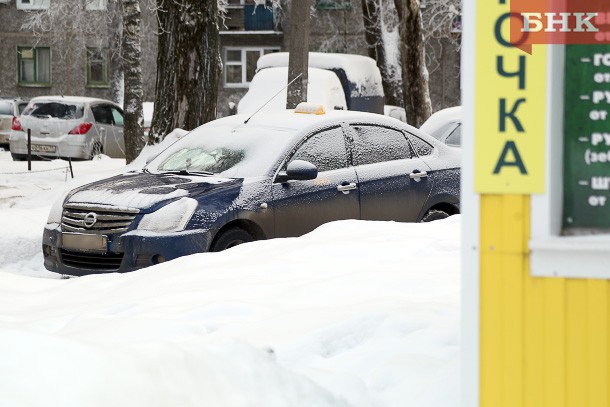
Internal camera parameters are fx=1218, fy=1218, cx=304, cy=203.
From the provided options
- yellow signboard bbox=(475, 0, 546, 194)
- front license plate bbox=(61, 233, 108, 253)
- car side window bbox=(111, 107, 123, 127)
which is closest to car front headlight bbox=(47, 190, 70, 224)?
front license plate bbox=(61, 233, 108, 253)

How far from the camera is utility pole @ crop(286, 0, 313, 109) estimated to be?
57.4ft

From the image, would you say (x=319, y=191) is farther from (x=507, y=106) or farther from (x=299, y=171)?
(x=507, y=106)

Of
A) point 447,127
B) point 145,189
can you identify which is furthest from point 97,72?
point 145,189

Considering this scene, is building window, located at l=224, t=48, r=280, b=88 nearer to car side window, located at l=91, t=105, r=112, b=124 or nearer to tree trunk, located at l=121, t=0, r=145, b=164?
car side window, located at l=91, t=105, r=112, b=124

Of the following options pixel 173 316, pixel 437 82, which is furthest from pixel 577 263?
pixel 437 82

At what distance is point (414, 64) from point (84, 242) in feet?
52.6

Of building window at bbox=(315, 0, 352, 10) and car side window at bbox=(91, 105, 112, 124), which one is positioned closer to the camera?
car side window at bbox=(91, 105, 112, 124)

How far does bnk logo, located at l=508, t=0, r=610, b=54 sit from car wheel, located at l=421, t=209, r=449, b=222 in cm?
731

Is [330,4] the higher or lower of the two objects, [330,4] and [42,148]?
the higher

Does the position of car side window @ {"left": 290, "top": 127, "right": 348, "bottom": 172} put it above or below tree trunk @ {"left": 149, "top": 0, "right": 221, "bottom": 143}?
below

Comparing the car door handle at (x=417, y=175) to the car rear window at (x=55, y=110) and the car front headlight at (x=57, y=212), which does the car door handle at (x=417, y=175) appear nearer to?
the car front headlight at (x=57, y=212)

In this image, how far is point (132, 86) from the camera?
21.9 m

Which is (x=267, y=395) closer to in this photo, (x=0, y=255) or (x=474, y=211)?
(x=474, y=211)

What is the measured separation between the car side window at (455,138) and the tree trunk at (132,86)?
701 centimetres
